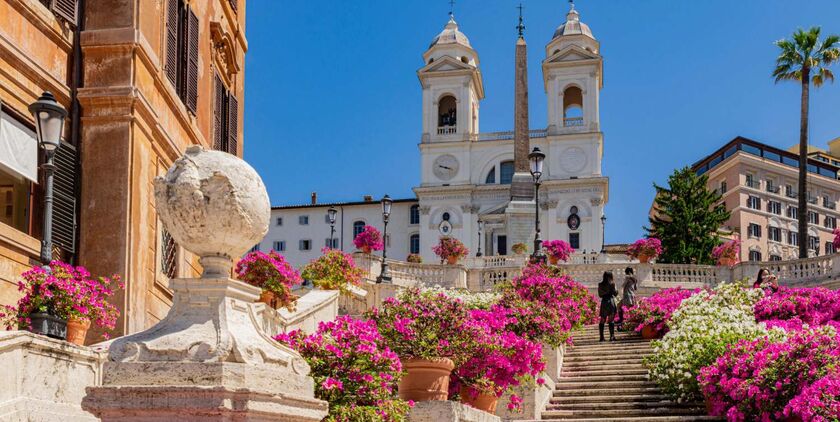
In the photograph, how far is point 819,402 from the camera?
13.8 m

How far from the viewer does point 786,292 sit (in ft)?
81.3

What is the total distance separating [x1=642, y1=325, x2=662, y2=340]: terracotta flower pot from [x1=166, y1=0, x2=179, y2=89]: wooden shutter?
12013 mm

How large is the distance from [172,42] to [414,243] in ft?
279

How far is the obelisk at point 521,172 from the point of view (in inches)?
3233

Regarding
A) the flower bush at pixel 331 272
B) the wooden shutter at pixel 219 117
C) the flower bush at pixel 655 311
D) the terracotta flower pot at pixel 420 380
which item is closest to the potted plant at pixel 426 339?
the terracotta flower pot at pixel 420 380

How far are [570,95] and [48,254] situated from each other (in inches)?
3697

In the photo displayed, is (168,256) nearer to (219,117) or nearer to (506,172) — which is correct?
(219,117)

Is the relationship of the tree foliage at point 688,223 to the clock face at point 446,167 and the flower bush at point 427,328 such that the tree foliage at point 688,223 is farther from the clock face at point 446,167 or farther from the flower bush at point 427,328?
the flower bush at point 427,328

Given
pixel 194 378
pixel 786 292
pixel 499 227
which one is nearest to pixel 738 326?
pixel 786 292

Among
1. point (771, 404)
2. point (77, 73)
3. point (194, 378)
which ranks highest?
point (77, 73)

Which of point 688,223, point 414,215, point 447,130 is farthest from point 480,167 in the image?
point 688,223

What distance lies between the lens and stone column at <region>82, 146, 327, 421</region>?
19.4 feet

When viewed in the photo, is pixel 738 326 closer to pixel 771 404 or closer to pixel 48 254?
pixel 771 404

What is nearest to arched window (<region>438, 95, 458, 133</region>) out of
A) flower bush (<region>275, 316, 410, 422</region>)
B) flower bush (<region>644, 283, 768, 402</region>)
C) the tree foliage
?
the tree foliage
